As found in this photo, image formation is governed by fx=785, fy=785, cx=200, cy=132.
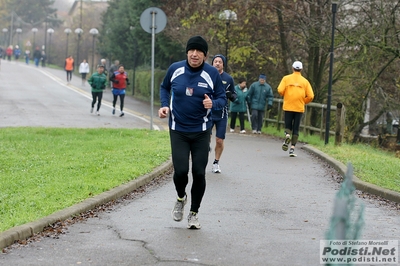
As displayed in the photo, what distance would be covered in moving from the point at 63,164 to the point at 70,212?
4640mm

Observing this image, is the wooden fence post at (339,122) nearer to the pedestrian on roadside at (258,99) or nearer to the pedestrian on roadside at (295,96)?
the pedestrian on roadside at (295,96)

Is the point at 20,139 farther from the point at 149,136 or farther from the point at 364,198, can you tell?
the point at 364,198

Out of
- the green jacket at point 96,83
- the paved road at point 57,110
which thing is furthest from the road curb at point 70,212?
the green jacket at point 96,83

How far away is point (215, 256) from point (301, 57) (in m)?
23.3

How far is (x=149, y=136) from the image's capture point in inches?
756

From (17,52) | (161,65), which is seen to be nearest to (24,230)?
(161,65)

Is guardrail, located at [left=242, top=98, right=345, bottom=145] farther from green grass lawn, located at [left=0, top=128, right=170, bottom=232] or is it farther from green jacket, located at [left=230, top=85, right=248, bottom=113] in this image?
green grass lawn, located at [left=0, top=128, right=170, bottom=232]

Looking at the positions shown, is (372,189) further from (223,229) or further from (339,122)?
(339,122)

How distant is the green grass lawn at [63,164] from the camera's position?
9031mm

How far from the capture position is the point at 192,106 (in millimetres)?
7773

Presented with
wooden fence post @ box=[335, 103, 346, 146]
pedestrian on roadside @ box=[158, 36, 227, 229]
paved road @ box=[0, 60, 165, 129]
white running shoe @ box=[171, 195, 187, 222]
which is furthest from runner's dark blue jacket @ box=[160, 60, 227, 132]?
paved road @ box=[0, 60, 165, 129]

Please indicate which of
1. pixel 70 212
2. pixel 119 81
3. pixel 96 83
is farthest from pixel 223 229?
pixel 96 83

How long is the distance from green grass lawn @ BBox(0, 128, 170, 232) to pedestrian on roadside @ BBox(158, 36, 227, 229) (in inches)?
61.7

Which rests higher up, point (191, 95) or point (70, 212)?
point (191, 95)
